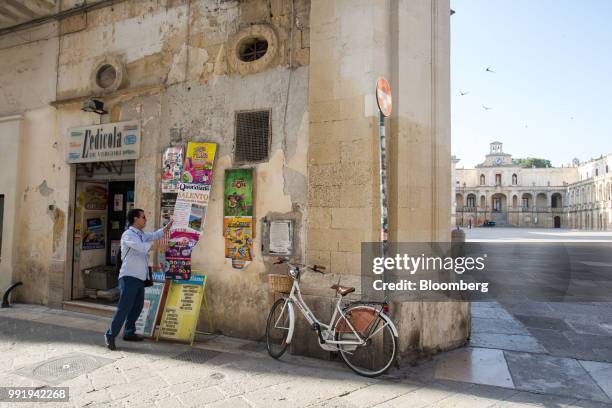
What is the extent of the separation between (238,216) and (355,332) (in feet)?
8.14

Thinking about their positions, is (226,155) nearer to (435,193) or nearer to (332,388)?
(435,193)

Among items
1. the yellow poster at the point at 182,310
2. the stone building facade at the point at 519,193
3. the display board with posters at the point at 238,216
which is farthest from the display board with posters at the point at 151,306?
the stone building facade at the point at 519,193

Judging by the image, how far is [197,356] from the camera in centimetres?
538

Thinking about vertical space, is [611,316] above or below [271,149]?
below

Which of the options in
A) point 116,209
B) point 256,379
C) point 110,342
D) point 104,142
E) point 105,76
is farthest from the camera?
point 116,209

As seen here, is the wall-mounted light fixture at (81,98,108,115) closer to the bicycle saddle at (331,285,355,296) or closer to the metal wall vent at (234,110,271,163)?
the metal wall vent at (234,110,271,163)

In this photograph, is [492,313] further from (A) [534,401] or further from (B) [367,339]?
(B) [367,339]

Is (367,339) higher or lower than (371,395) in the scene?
higher

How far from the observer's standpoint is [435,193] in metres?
6.15

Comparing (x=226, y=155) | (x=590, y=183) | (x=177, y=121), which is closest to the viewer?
(x=226, y=155)

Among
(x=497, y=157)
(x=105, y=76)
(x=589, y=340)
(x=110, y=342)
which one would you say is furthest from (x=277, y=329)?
(x=497, y=157)

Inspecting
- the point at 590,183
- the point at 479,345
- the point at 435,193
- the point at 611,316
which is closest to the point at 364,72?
the point at 435,193

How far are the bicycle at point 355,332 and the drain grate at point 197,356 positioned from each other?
779mm

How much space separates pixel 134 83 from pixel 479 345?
6.91m
